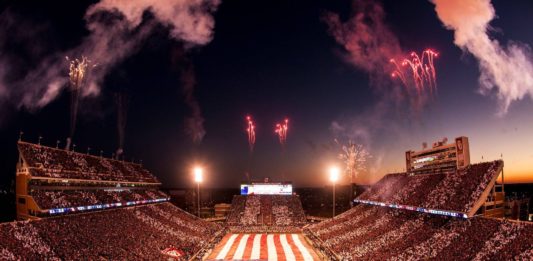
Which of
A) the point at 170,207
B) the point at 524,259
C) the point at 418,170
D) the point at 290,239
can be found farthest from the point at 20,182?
the point at 418,170

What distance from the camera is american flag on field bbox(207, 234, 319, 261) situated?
144 feet

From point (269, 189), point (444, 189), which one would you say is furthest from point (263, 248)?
point (269, 189)

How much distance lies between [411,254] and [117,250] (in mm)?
28345

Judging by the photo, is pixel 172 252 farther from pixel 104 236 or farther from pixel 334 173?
pixel 334 173

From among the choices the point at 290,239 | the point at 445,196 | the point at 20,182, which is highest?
the point at 20,182

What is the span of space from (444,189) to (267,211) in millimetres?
38166

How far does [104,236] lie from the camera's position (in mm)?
38250

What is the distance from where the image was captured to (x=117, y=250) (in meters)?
36.2

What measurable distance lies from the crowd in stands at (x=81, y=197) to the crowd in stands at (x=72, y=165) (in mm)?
1828

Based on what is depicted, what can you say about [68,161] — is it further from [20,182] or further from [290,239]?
[290,239]

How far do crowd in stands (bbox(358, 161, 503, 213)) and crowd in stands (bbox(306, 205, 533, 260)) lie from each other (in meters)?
1.46

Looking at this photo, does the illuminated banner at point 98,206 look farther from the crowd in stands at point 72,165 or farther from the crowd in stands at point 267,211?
the crowd in stands at point 267,211

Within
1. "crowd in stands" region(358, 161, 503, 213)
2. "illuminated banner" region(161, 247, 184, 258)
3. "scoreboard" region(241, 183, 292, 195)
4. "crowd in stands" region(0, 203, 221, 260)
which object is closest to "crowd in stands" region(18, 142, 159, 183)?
"crowd in stands" region(0, 203, 221, 260)

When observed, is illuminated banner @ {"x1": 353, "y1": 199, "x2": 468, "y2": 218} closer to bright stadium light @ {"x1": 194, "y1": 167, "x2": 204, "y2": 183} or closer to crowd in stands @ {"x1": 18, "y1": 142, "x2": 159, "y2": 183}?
bright stadium light @ {"x1": 194, "y1": 167, "x2": 204, "y2": 183}
